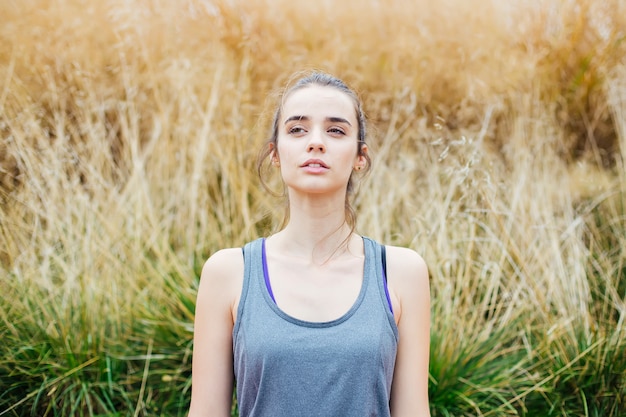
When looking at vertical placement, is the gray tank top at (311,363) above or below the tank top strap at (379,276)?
below

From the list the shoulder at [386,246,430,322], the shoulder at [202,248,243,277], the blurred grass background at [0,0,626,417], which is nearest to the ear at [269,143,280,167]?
the shoulder at [202,248,243,277]

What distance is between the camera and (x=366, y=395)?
5.58 ft

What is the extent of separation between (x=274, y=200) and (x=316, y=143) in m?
1.79

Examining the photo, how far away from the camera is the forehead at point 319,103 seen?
6.08 ft

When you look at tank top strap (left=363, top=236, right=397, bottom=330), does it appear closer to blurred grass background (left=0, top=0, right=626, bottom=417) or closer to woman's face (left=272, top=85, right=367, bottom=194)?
woman's face (left=272, top=85, right=367, bottom=194)

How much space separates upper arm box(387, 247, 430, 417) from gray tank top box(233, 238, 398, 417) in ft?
0.34

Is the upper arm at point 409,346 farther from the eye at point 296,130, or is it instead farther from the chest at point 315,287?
the eye at point 296,130

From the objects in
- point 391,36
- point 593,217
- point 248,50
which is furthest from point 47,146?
point 593,217

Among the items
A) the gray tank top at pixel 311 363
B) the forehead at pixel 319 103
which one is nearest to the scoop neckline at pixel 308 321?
the gray tank top at pixel 311 363

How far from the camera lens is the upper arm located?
6.03ft

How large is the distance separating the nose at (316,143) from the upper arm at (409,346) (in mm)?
391

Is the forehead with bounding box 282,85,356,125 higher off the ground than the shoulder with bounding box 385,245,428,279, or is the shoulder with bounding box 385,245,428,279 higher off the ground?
the forehead with bounding box 282,85,356,125

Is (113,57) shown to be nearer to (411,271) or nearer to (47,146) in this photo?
(47,146)

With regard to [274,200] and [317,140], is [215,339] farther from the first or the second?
[274,200]
